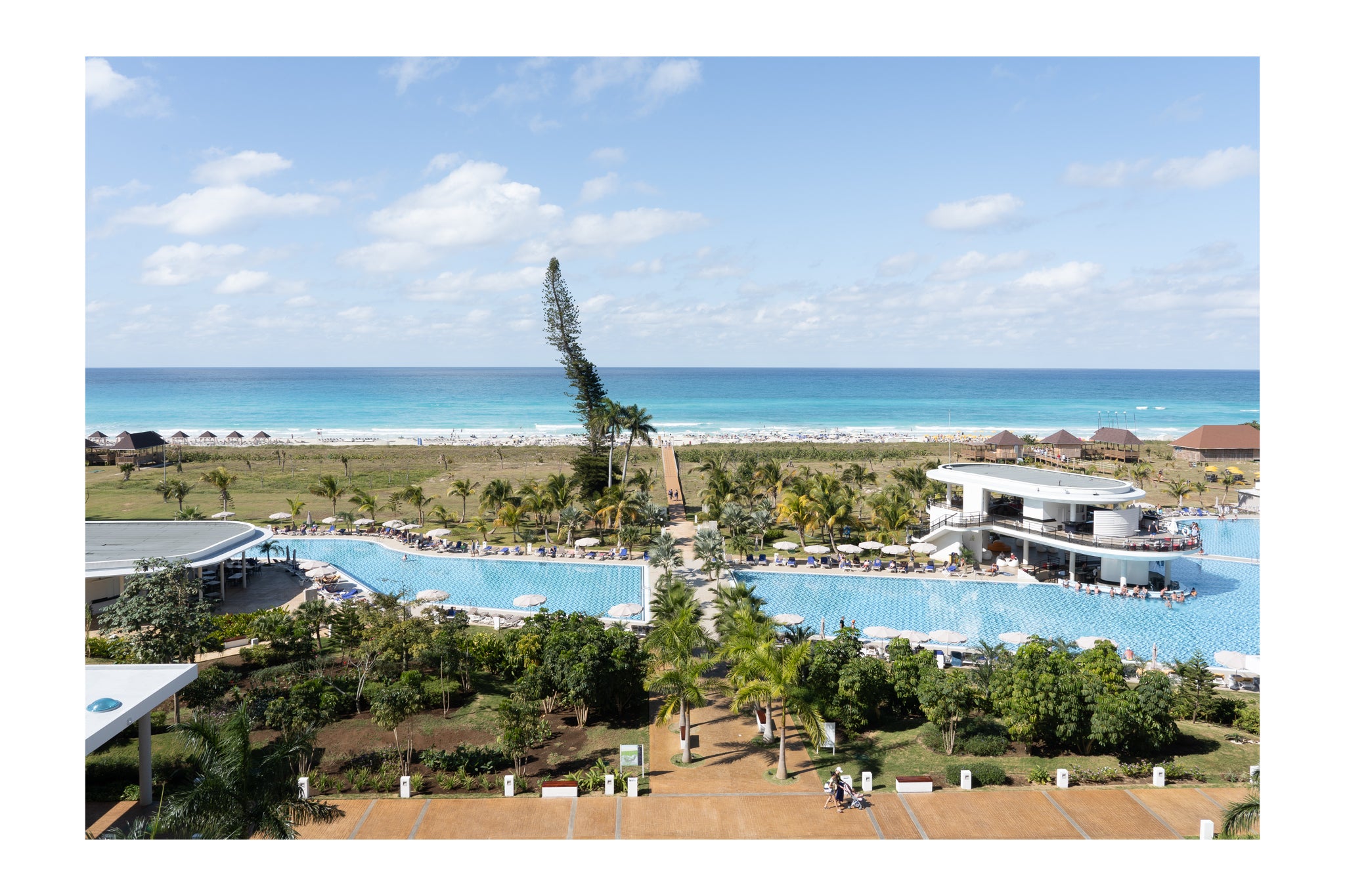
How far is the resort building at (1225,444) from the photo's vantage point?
172 ft

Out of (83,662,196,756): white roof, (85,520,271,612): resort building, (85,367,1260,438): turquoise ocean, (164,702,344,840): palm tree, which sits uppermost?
(85,367,1260,438): turquoise ocean

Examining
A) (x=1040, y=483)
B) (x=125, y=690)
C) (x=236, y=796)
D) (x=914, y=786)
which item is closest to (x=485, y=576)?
(x=125, y=690)

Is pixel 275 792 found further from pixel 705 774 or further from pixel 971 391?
pixel 971 391

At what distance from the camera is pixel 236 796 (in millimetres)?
9500

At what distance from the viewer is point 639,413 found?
4016 centimetres

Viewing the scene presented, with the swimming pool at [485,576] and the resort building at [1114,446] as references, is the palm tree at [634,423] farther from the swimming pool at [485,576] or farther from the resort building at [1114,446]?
the resort building at [1114,446]

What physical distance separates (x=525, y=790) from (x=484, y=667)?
603 cm

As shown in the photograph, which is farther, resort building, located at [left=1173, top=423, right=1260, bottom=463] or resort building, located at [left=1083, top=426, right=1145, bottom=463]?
resort building, located at [left=1083, top=426, right=1145, bottom=463]

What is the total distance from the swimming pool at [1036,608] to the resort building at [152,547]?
16.4 m

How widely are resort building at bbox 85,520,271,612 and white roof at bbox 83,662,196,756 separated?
28.9 ft

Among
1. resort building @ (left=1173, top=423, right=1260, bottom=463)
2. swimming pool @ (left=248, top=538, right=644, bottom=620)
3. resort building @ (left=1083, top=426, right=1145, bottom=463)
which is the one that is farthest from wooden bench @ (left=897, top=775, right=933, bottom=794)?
resort building @ (left=1173, top=423, right=1260, bottom=463)

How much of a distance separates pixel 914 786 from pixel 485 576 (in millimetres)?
18645

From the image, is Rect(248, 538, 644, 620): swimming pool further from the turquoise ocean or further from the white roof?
the turquoise ocean

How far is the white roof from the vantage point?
10547 mm
